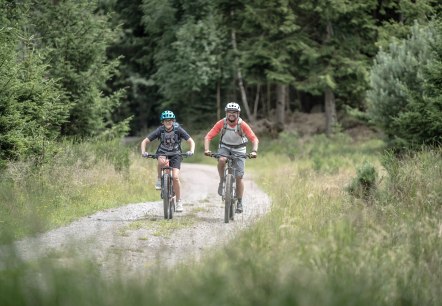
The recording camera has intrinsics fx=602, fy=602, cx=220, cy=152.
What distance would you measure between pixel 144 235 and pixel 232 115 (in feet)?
10.6

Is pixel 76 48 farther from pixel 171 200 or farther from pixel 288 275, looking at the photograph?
pixel 288 275

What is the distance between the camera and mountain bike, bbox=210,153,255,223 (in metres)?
10.6

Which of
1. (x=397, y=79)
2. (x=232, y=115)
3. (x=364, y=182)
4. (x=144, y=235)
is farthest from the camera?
(x=397, y=79)

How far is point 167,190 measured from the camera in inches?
430

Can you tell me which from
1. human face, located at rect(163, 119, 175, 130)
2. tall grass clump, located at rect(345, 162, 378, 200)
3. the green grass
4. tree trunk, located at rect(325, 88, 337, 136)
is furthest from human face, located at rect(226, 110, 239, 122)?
tree trunk, located at rect(325, 88, 337, 136)

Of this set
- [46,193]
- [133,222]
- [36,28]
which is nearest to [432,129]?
[133,222]

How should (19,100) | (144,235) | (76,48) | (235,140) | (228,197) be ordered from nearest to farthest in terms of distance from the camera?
(144,235)
(228,197)
(235,140)
(19,100)
(76,48)

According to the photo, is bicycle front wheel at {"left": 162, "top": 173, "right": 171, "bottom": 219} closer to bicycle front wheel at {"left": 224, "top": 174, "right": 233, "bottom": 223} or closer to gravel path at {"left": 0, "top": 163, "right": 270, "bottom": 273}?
gravel path at {"left": 0, "top": 163, "right": 270, "bottom": 273}

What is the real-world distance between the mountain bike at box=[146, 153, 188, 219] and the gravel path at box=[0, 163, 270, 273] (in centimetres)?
19

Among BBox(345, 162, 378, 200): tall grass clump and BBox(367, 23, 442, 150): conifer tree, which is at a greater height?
BBox(367, 23, 442, 150): conifer tree

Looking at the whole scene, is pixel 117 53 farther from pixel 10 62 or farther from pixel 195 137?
pixel 10 62

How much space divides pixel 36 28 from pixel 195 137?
17.2m

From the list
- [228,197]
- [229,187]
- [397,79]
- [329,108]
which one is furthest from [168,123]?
[329,108]

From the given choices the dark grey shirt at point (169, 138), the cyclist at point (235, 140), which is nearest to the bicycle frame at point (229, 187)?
the cyclist at point (235, 140)
